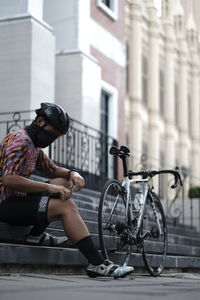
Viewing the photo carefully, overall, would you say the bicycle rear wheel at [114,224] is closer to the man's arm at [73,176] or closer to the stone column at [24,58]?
the man's arm at [73,176]

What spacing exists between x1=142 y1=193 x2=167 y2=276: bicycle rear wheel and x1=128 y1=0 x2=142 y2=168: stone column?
77.4ft

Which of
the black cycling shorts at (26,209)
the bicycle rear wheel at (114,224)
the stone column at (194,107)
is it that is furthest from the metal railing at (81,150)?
the stone column at (194,107)

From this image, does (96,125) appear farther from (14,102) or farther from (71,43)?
(14,102)

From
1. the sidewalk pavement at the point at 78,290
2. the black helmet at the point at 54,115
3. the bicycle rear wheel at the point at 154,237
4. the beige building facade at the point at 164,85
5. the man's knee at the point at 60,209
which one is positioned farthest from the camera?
the beige building facade at the point at 164,85

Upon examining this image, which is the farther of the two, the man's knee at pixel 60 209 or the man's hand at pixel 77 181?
the man's hand at pixel 77 181

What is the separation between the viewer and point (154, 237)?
27.5 feet

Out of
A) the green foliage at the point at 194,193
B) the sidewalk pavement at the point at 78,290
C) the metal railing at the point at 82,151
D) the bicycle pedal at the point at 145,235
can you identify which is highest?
the metal railing at the point at 82,151

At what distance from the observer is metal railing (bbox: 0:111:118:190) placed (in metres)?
14.7

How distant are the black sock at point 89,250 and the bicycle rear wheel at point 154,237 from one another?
1439 mm

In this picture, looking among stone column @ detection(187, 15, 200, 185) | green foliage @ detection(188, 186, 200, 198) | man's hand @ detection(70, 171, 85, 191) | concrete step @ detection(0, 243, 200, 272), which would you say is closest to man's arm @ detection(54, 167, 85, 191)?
man's hand @ detection(70, 171, 85, 191)

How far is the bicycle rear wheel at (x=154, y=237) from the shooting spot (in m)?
8.10

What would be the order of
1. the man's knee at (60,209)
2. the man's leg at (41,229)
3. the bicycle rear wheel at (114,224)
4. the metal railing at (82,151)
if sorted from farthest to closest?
the metal railing at (82,151) → the bicycle rear wheel at (114,224) → the man's leg at (41,229) → the man's knee at (60,209)

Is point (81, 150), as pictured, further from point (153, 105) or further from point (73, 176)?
point (153, 105)

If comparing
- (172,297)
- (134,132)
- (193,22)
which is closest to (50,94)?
(172,297)
